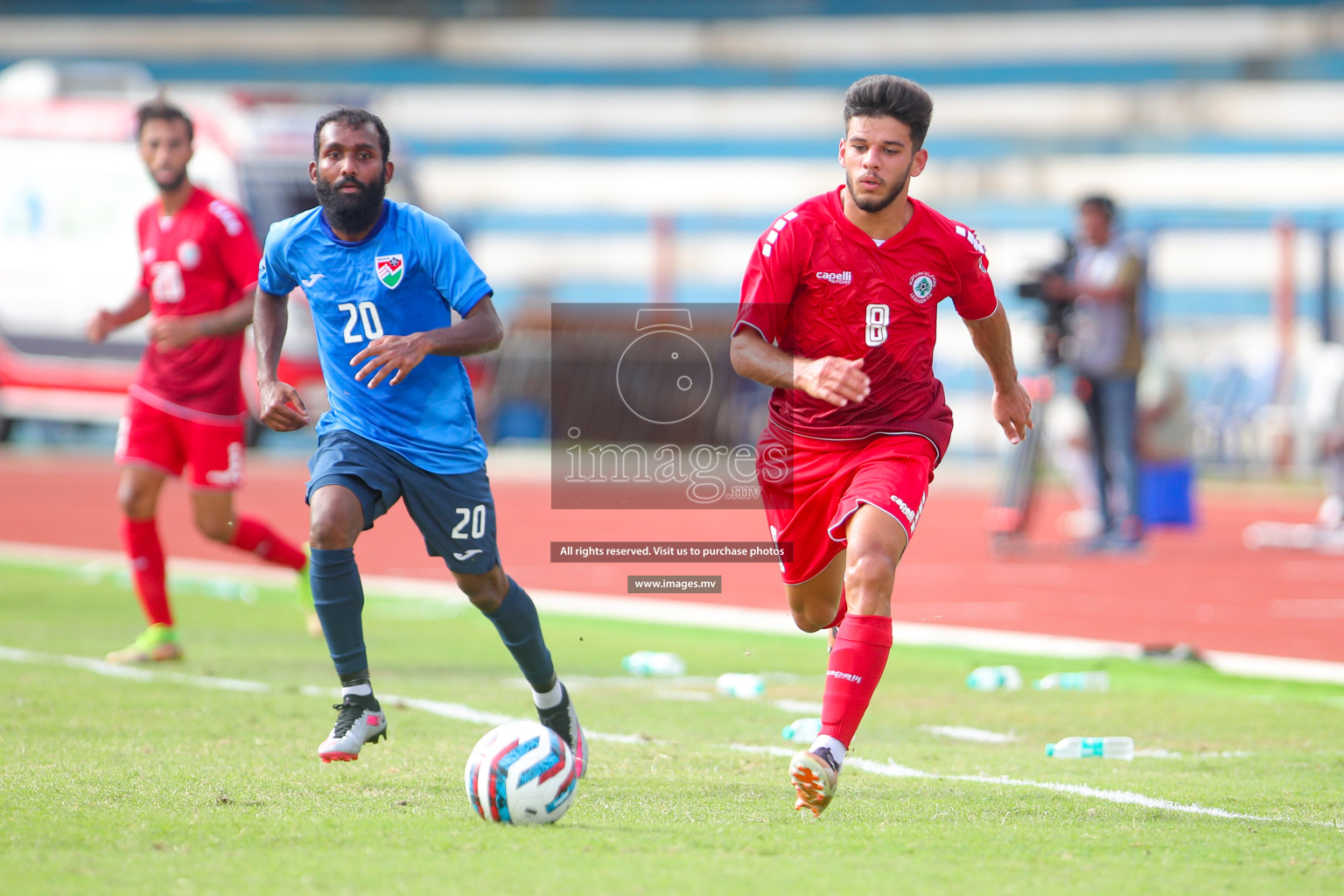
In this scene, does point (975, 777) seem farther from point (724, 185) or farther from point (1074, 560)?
point (724, 185)

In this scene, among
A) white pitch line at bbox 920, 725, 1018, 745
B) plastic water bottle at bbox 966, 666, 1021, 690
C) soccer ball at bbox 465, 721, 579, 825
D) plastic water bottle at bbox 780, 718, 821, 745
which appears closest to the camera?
soccer ball at bbox 465, 721, 579, 825

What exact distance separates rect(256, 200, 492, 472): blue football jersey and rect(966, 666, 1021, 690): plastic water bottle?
3.20 m

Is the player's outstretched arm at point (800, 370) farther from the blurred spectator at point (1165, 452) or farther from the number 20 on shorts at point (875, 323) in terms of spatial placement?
the blurred spectator at point (1165, 452)

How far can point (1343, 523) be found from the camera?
15.5 m

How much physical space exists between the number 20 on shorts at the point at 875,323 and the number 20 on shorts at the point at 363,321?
1.57 metres

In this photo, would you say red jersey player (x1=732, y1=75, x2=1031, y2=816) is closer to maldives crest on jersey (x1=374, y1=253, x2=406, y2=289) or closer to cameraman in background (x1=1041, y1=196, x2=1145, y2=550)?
maldives crest on jersey (x1=374, y1=253, x2=406, y2=289)

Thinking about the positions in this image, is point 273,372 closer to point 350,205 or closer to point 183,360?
point 350,205

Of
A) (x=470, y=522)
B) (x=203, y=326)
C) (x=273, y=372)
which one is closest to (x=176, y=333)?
(x=203, y=326)

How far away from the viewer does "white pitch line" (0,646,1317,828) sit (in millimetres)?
5324

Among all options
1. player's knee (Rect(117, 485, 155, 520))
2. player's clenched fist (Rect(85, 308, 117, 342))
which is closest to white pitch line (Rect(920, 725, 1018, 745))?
player's knee (Rect(117, 485, 155, 520))

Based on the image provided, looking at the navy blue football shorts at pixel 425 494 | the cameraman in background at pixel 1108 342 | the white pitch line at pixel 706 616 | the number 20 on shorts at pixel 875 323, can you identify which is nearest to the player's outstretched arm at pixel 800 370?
the number 20 on shorts at pixel 875 323

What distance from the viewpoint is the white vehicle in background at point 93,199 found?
72.3 ft

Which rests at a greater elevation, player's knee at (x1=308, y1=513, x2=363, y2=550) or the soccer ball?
player's knee at (x1=308, y1=513, x2=363, y2=550)

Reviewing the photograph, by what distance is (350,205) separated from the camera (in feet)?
18.5
